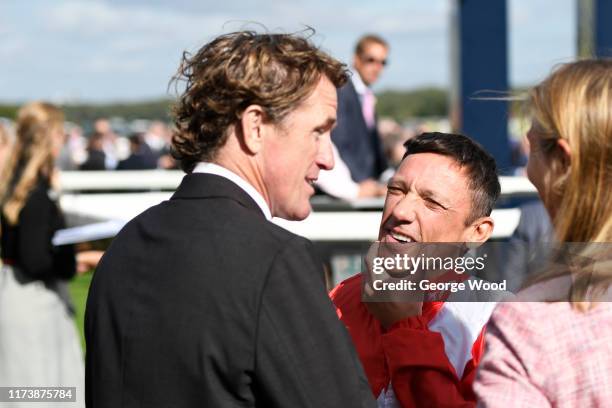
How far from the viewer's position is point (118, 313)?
6.44 feet

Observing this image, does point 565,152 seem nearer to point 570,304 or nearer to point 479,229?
point 570,304

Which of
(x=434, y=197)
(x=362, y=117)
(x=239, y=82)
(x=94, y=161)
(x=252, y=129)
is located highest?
(x=239, y=82)

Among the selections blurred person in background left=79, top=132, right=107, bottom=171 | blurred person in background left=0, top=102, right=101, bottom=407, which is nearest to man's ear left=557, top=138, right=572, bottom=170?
blurred person in background left=0, top=102, right=101, bottom=407

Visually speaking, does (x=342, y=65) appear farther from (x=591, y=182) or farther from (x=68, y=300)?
(x=68, y=300)

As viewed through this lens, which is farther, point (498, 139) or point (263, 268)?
point (498, 139)

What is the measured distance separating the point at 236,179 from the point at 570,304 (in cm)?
76

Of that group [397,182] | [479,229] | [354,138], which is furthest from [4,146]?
[479,229]

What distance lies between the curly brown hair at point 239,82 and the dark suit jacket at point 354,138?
4196mm

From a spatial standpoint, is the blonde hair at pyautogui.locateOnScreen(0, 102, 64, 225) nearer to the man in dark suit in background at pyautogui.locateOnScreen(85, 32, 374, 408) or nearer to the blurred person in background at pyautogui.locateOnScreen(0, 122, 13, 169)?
the blurred person in background at pyautogui.locateOnScreen(0, 122, 13, 169)

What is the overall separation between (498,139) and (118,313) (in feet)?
17.1

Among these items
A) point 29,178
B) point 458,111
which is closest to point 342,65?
point 29,178

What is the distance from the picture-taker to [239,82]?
201cm

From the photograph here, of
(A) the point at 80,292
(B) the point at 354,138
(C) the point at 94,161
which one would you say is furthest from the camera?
(C) the point at 94,161

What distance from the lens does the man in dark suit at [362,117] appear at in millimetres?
6512
